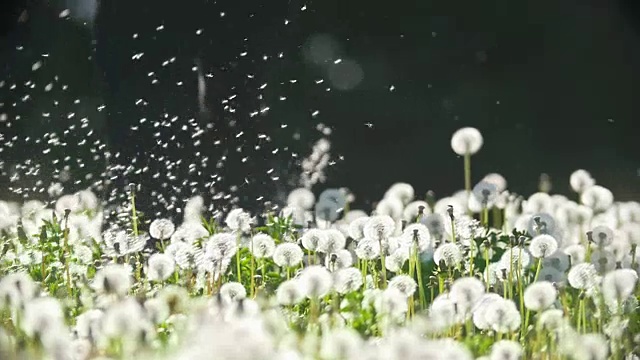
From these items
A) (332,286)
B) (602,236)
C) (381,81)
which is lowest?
(332,286)

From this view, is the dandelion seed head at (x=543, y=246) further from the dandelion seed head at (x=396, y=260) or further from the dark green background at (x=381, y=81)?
the dark green background at (x=381, y=81)

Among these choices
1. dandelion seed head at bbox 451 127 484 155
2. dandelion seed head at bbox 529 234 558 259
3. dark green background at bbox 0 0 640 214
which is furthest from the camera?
dark green background at bbox 0 0 640 214

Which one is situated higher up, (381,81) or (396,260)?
(381,81)

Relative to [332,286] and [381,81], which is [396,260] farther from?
[381,81]

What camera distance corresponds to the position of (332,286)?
6.32 feet

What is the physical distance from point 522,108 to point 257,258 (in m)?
3.07

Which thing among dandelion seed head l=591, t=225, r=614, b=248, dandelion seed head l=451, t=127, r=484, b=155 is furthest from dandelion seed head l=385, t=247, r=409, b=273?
dandelion seed head l=451, t=127, r=484, b=155

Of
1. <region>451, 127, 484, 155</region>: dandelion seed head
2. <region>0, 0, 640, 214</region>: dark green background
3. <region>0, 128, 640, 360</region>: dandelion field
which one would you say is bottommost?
<region>0, 128, 640, 360</region>: dandelion field

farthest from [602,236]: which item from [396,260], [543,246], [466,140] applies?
[466,140]

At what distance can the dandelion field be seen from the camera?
135 cm

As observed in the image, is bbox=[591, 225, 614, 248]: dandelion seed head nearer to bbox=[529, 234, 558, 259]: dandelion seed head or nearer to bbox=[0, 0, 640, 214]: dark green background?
bbox=[529, 234, 558, 259]: dandelion seed head

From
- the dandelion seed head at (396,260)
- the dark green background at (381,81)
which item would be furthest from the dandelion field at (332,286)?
the dark green background at (381,81)

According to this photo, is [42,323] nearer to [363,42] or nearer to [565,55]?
[363,42]

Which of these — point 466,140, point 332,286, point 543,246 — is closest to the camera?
point 332,286
